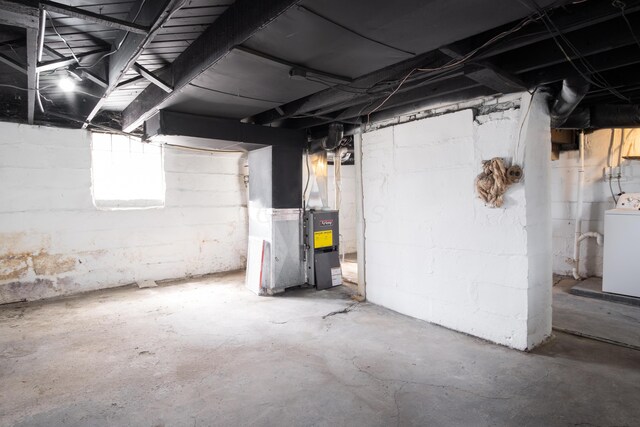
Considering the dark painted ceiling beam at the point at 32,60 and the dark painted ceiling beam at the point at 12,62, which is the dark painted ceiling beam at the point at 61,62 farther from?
the dark painted ceiling beam at the point at 12,62

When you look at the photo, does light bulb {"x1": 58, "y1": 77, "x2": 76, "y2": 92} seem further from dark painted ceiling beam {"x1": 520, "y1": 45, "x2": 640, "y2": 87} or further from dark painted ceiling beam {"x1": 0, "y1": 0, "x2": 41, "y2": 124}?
dark painted ceiling beam {"x1": 520, "y1": 45, "x2": 640, "y2": 87}

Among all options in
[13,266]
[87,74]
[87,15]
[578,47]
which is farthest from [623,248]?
[13,266]

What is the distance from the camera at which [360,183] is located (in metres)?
4.11

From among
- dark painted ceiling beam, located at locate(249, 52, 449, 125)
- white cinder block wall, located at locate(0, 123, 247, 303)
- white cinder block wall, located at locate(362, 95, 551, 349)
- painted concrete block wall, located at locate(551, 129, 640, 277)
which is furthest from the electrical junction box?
painted concrete block wall, located at locate(551, 129, 640, 277)

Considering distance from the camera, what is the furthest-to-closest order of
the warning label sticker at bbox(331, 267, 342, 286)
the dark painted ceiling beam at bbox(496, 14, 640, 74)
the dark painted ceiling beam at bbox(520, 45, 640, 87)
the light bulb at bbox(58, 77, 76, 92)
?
the warning label sticker at bbox(331, 267, 342, 286)
the light bulb at bbox(58, 77, 76, 92)
the dark painted ceiling beam at bbox(520, 45, 640, 87)
the dark painted ceiling beam at bbox(496, 14, 640, 74)

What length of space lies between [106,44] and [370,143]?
8.71 feet

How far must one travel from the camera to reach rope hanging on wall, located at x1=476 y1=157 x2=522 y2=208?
8.89 feet

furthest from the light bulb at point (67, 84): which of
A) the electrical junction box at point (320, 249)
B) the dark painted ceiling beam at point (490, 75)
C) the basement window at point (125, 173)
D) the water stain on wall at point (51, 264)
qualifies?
the dark painted ceiling beam at point (490, 75)

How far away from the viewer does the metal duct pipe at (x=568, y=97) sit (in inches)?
95.5

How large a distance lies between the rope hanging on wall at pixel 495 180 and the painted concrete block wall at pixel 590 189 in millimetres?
2968

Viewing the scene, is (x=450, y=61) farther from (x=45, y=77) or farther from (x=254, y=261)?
(x=45, y=77)

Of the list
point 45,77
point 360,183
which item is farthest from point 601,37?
point 45,77

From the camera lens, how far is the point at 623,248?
13.1ft

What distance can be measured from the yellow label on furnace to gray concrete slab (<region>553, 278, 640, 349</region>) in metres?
2.73
